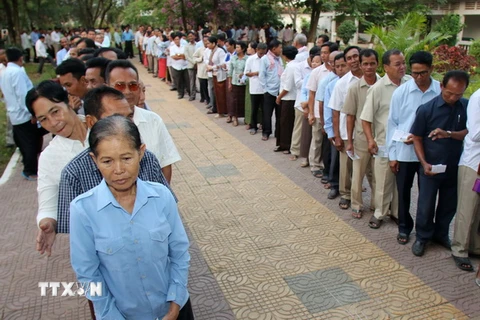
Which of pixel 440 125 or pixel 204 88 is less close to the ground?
pixel 440 125

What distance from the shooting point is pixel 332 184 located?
5.49m

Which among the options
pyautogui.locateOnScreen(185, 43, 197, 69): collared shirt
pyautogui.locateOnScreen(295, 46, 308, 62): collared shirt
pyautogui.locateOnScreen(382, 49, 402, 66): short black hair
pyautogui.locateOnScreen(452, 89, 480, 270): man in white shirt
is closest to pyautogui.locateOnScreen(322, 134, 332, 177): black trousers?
pyautogui.locateOnScreen(295, 46, 308, 62): collared shirt

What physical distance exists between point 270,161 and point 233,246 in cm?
284

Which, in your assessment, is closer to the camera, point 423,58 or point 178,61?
point 423,58

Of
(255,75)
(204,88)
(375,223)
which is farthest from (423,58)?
(204,88)

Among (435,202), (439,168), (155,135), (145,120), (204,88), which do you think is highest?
(145,120)

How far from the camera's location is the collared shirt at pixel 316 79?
18.9 feet

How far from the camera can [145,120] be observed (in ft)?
9.37

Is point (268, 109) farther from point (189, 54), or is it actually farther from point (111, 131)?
point (111, 131)

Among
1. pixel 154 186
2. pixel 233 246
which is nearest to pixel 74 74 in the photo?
pixel 233 246

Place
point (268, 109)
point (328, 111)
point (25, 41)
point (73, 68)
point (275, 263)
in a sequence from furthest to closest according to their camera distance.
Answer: point (25, 41), point (268, 109), point (328, 111), point (73, 68), point (275, 263)

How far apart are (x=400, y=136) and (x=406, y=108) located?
265 millimetres

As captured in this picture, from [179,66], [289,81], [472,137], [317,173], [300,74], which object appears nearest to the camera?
[472,137]

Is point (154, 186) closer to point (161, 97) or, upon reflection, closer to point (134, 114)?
point (134, 114)
